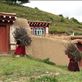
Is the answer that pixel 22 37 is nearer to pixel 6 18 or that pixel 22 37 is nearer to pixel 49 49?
pixel 6 18

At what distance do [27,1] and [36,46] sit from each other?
55.0 metres

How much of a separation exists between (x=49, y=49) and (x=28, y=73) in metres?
14.5

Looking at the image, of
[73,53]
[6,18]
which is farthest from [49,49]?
[73,53]

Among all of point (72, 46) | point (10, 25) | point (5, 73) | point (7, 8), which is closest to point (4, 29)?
point (10, 25)

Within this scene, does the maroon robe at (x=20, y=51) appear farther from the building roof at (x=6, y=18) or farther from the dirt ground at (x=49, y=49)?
the dirt ground at (x=49, y=49)

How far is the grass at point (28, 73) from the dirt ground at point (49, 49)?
9.45m

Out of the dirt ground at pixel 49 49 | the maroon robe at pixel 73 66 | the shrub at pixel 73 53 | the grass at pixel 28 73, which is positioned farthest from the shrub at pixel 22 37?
the grass at pixel 28 73

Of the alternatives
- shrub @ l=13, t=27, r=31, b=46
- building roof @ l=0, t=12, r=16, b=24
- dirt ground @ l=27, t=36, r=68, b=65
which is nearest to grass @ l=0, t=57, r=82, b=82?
shrub @ l=13, t=27, r=31, b=46

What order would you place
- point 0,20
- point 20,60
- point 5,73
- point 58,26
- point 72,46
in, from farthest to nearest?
point 58,26 → point 0,20 → point 72,46 → point 20,60 → point 5,73

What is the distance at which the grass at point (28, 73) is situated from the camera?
19812mm

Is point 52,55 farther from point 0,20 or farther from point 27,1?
point 27,1

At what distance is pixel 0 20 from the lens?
34656 mm

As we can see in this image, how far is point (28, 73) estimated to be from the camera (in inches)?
866

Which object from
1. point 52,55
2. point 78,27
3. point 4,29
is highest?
point 4,29
